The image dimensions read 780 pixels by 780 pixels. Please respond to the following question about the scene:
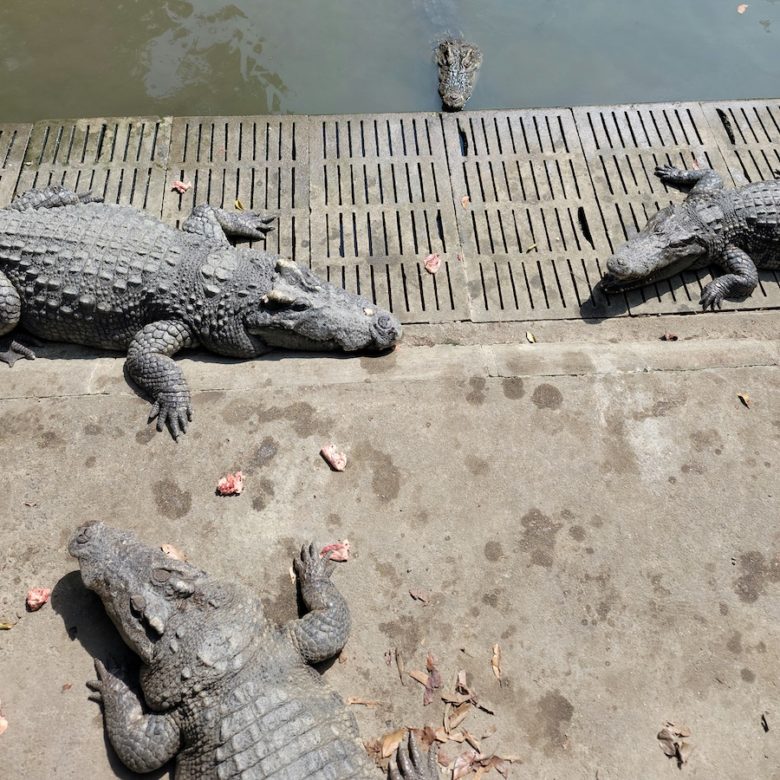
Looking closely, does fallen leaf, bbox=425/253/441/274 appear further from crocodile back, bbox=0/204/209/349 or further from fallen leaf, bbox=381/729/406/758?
fallen leaf, bbox=381/729/406/758

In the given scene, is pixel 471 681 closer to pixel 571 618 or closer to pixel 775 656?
pixel 571 618

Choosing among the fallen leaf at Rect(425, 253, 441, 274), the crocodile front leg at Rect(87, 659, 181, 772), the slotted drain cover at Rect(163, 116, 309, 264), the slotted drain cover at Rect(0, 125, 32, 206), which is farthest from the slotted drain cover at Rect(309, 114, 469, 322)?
the crocodile front leg at Rect(87, 659, 181, 772)

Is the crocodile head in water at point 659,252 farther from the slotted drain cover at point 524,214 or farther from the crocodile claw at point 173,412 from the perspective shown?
the crocodile claw at point 173,412

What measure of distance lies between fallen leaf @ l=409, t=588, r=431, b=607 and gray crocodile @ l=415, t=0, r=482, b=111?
213 inches

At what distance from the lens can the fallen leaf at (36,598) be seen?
413 centimetres

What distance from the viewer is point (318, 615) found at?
159 inches

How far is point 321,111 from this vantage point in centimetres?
801

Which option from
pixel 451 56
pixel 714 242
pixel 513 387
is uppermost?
pixel 451 56

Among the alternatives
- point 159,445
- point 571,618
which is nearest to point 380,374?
point 159,445

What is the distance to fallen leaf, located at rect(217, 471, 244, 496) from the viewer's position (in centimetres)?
461

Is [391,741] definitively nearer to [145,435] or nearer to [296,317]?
[145,435]

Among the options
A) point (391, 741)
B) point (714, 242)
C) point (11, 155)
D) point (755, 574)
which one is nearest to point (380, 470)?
point (391, 741)

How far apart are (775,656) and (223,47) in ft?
28.9

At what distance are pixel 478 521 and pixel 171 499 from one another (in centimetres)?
211
